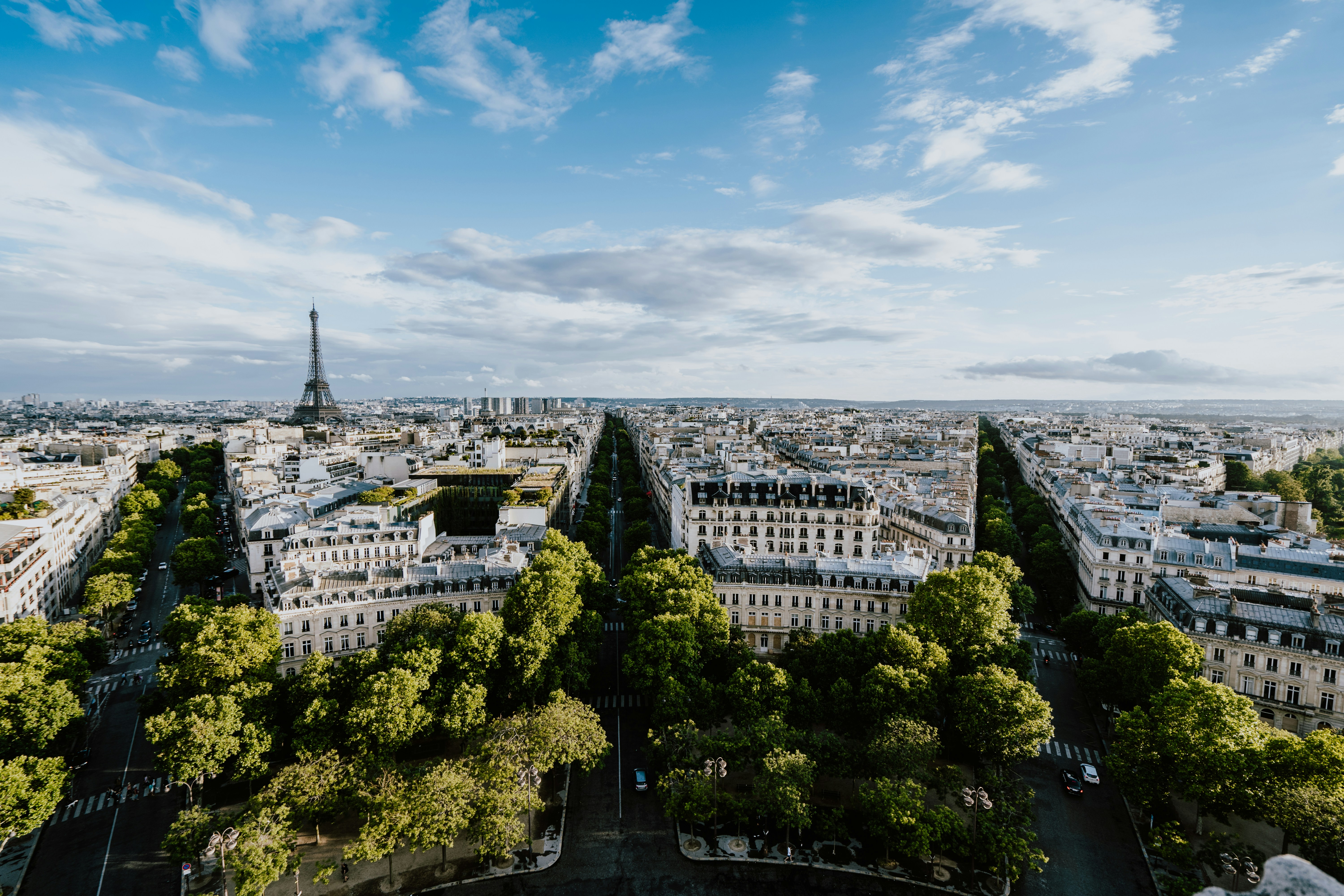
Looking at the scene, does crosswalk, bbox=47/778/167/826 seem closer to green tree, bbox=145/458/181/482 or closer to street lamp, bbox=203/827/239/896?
street lamp, bbox=203/827/239/896

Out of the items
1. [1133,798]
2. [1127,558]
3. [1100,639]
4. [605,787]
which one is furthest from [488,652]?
[1127,558]

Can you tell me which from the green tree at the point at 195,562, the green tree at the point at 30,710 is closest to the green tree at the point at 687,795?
the green tree at the point at 30,710

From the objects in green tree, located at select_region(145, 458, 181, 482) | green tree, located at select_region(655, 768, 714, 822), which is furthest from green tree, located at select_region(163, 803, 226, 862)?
green tree, located at select_region(145, 458, 181, 482)

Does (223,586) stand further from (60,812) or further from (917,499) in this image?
(917,499)

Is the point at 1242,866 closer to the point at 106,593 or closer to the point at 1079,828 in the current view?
the point at 1079,828

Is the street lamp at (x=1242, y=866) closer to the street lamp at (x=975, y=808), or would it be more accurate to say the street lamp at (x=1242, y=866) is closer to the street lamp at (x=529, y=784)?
the street lamp at (x=975, y=808)
